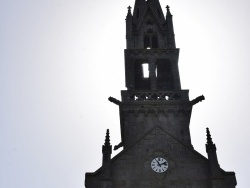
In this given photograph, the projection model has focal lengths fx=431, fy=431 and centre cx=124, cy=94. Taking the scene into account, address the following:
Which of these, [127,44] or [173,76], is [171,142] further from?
[127,44]

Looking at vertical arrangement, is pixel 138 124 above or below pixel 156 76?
below

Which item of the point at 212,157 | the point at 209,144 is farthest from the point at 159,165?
the point at 209,144

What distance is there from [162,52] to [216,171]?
38.1 ft

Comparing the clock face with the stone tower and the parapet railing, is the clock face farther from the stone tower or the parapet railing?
the parapet railing

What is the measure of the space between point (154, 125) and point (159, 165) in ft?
15.1

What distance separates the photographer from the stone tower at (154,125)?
22375 millimetres

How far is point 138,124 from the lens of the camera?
27.7m

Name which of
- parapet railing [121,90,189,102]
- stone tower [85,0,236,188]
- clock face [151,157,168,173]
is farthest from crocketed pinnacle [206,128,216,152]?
parapet railing [121,90,189,102]

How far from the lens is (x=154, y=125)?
2723 cm

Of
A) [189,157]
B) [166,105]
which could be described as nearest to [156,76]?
[166,105]

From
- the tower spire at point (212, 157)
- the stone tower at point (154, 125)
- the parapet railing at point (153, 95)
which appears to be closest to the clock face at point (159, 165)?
the stone tower at point (154, 125)

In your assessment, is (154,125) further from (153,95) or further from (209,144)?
(209,144)

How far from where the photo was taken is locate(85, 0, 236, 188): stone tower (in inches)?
881

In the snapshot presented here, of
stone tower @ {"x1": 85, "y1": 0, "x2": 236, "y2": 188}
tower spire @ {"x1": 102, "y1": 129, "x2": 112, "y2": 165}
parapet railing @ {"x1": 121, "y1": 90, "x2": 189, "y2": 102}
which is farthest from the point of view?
parapet railing @ {"x1": 121, "y1": 90, "x2": 189, "y2": 102}
